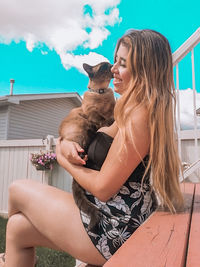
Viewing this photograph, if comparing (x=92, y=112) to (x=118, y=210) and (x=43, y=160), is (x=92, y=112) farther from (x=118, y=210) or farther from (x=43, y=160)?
(x=43, y=160)

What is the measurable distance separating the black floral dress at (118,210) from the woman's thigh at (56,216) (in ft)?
0.14

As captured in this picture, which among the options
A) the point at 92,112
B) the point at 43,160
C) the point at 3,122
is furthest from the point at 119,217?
the point at 3,122

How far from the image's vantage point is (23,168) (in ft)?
18.4

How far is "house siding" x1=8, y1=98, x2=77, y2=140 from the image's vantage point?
8.82 metres

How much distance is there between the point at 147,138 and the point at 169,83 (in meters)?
0.32

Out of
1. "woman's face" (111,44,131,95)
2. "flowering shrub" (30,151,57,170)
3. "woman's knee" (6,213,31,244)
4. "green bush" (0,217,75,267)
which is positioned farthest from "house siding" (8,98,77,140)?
"woman's face" (111,44,131,95)

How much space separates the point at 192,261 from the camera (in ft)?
1.86

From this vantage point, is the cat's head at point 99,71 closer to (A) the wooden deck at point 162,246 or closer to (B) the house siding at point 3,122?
(A) the wooden deck at point 162,246

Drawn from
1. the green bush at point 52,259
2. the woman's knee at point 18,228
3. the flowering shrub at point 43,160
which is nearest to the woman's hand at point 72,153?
the woman's knee at point 18,228

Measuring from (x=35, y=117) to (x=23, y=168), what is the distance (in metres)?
4.56

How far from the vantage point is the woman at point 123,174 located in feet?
3.13

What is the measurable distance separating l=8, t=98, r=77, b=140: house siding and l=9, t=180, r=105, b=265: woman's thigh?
25.8 ft

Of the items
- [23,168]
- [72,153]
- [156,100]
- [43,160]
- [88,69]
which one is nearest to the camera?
[156,100]

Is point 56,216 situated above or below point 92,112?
below
